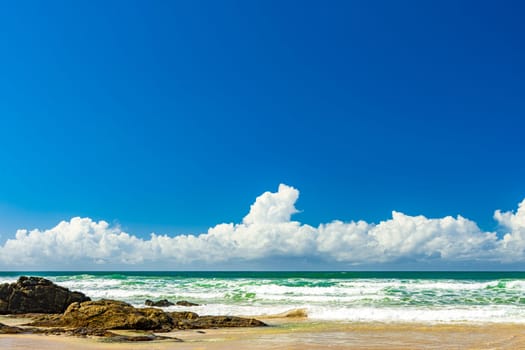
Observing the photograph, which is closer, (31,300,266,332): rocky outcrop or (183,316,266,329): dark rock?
(31,300,266,332): rocky outcrop

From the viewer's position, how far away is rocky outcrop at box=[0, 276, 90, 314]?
19.6 meters

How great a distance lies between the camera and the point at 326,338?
12477 mm

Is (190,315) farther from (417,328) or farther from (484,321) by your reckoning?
(484,321)

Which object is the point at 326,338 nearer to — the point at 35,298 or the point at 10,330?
the point at 10,330

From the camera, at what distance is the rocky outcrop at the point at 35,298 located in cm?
1964

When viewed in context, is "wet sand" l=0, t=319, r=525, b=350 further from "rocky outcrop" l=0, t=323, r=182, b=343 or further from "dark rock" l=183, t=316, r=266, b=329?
"dark rock" l=183, t=316, r=266, b=329

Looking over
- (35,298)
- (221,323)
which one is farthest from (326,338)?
(35,298)

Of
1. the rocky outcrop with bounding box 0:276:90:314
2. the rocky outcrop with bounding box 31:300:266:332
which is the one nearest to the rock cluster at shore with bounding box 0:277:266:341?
the rocky outcrop with bounding box 31:300:266:332

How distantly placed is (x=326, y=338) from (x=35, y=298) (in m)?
13.1

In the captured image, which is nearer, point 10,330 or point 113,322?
point 10,330

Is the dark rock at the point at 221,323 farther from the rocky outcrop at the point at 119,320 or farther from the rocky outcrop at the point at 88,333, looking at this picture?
the rocky outcrop at the point at 88,333

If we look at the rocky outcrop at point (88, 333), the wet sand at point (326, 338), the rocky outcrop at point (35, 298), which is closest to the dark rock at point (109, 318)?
the rocky outcrop at point (88, 333)

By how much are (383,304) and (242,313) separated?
7437 mm

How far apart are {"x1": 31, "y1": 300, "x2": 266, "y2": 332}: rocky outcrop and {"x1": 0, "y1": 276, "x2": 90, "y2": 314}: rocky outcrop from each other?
425 cm
